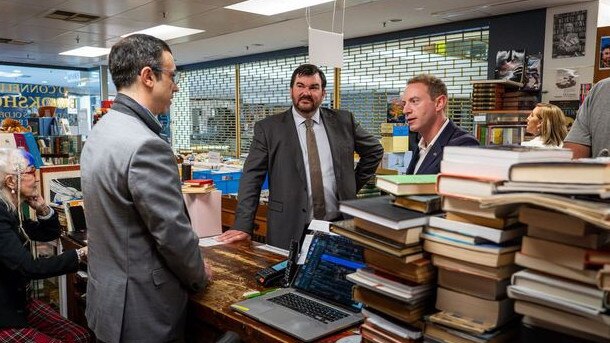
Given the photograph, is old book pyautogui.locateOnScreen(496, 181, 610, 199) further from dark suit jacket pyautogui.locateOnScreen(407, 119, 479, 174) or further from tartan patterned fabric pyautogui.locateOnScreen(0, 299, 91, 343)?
tartan patterned fabric pyautogui.locateOnScreen(0, 299, 91, 343)

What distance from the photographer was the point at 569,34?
5.75 metres

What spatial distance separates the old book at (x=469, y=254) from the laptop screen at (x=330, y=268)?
521mm

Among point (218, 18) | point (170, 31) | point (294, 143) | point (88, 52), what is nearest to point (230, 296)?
point (294, 143)

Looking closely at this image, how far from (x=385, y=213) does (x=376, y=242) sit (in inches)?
3.3

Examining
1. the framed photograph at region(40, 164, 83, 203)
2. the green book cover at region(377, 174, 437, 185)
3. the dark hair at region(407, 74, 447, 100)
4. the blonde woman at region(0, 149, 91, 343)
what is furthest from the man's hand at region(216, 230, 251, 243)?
the framed photograph at region(40, 164, 83, 203)

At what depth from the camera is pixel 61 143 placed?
6.33m

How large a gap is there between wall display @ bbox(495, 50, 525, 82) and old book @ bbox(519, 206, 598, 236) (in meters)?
5.63

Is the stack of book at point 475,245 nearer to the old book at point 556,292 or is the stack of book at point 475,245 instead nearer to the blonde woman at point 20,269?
the old book at point 556,292

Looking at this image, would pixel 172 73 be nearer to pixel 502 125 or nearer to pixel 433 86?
pixel 433 86

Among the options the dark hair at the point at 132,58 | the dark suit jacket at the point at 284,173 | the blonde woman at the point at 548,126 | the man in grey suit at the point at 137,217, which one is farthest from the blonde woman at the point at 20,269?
the blonde woman at the point at 548,126

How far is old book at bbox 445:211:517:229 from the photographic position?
3.67 feet

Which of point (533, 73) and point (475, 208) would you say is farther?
point (533, 73)

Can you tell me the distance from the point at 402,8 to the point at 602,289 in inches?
213

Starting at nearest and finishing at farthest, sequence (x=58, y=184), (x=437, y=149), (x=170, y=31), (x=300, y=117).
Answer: (x=437, y=149)
(x=300, y=117)
(x=58, y=184)
(x=170, y=31)
